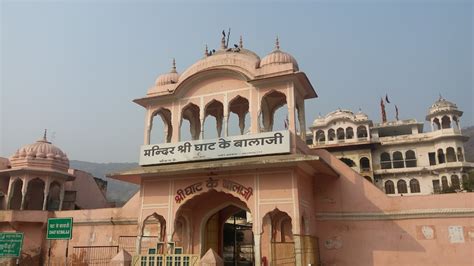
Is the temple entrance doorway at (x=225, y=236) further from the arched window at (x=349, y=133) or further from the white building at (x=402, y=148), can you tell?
the arched window at (x=349, y=133)

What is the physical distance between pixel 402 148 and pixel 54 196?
27486 millimetres

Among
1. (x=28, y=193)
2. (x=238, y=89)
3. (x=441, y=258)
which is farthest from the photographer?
(x=28, y=193)

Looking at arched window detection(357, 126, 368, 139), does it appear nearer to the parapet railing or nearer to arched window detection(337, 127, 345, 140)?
arched window detection(337, 127, 345, 140)

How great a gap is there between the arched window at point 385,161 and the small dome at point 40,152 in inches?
1011

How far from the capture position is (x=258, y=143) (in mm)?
11359

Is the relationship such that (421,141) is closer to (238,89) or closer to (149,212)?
(238,89)

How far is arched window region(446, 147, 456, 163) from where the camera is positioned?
31.1 m

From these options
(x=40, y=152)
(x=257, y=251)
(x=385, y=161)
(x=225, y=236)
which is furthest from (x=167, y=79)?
(x=385, y=161)

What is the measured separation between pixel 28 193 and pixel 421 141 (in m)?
29.6

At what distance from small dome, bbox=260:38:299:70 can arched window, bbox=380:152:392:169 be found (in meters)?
23.8

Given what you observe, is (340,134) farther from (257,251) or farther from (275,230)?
(257,251)

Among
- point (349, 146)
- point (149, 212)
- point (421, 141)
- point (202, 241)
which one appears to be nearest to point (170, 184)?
point (149, 212)

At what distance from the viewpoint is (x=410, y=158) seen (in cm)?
3319

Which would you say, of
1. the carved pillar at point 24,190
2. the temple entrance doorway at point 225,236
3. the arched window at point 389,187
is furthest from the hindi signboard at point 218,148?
the arched window at point 389,187
